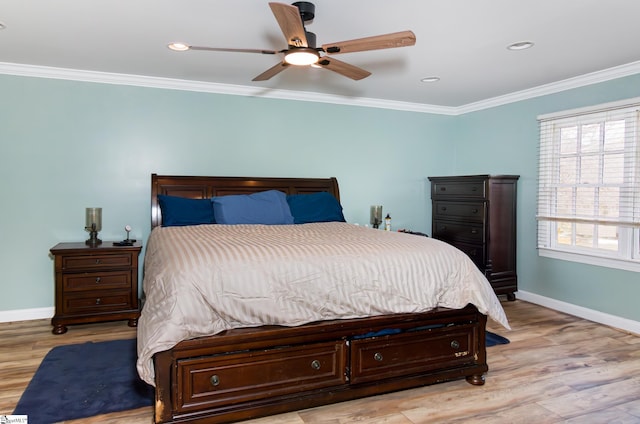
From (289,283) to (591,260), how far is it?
3.30 meters

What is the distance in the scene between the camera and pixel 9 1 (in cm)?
256

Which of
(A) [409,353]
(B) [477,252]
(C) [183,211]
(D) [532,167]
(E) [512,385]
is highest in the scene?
(D) [532,167]

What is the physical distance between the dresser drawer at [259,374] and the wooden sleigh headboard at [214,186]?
96.7 inches

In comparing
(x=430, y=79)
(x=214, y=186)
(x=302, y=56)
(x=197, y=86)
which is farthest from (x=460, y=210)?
(x=197, y=86)

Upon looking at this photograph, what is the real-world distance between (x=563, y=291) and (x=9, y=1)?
Answer: 203 inches

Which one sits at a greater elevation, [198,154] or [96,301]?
[198,154]

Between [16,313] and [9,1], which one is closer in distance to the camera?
[9,1]

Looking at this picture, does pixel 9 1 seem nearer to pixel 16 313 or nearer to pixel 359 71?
pixel 359 71

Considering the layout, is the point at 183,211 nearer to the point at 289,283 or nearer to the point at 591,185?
the point at 289,283

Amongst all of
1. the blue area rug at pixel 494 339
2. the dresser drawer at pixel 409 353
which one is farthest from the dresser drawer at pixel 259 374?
the blue area rug at pixel 494 339

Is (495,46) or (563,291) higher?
(495,46)

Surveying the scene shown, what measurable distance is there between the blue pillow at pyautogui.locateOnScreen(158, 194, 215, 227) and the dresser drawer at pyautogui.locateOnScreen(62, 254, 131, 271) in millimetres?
471

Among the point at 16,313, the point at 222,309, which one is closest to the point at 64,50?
the point at 16,313

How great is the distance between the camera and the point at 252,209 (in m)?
4.12
